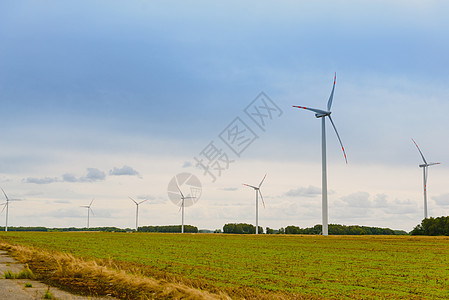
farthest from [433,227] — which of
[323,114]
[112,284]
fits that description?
[112,284]

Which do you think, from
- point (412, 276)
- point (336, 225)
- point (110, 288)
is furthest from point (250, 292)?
point (336, 225)

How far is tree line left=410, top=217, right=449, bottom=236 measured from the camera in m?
108

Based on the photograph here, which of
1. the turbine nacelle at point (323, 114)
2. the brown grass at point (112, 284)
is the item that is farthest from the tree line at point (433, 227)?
the brown grass at point (112, 284)

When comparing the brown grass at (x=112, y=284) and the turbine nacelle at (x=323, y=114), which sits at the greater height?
the turbine nacelle at (x=323, y=114)

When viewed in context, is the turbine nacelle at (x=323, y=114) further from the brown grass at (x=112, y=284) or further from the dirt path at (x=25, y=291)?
the dirt path at (x=25, y=291)

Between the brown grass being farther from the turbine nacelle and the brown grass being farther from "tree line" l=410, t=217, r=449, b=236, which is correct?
"tree line" l=410, t=217, r=449, b=236

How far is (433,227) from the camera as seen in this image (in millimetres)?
111812

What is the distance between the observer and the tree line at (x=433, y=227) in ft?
356

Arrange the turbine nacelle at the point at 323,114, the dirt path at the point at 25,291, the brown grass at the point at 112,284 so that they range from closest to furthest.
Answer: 1. the brown grass at the point at 112,284
2. the dirt path at the point at 25,291
3. the turbine nacelle at the point at 323,114

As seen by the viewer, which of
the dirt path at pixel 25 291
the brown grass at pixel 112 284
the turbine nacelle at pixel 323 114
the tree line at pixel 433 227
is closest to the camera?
the brown grass at pixel 112 284

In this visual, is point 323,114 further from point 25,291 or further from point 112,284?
point 25,291

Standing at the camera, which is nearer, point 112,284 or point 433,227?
point 112,284

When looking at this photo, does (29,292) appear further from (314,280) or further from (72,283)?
(314,280)

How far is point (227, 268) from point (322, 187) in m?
64.8
